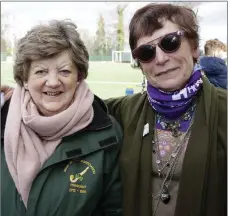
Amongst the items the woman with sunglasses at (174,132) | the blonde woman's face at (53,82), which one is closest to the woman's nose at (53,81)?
the blonde woman's face at (53,82)

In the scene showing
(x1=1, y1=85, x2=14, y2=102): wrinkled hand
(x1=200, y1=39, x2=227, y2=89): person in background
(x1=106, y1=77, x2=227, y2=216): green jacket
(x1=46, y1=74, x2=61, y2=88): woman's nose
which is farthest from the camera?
(x1=200, y1=39, x2=227, y2=89): person in background

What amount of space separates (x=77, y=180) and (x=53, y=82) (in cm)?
50

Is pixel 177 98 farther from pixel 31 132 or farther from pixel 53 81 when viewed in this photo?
pixel 31 132

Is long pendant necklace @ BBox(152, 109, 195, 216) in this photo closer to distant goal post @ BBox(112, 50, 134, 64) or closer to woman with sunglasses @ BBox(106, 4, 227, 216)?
woman with sunglasses @ BBox(106, 4, 227, 216)

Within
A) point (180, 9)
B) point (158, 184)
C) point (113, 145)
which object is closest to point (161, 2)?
point (180, 9)

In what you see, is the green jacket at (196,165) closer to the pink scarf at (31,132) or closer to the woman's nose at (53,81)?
the pink scarf at (31,132)

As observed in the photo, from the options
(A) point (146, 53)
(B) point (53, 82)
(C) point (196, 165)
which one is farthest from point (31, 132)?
(C) point (196, 165)

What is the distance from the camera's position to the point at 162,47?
1417mm

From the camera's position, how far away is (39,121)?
1.47 meters

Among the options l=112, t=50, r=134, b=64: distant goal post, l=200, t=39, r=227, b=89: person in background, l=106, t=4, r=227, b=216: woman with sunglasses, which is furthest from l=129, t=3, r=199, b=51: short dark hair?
l=200, t=39, r=227, b=89: person in background

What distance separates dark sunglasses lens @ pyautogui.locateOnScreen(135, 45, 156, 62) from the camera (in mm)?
1437

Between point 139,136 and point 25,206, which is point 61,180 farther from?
point 139,136

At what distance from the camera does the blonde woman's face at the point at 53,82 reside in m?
1.46

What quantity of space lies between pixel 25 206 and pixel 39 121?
0.42 meters
